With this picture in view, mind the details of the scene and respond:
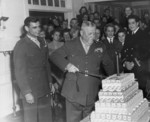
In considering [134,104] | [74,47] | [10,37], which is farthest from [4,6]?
[134,104]

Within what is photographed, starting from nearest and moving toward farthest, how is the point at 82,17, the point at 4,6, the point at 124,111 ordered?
the point at 124,111 → the point at 4,6 → the point at 82,17

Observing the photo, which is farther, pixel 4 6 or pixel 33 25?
pixel 4 6

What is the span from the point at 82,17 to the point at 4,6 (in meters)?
2.30

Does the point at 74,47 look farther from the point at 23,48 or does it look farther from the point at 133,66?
the point at 133,66

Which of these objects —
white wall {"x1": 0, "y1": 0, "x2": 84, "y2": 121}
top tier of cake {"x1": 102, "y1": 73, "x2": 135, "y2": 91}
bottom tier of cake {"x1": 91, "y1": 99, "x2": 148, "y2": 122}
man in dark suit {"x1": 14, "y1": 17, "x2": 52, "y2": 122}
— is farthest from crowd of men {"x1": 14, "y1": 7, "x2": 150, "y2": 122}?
white wall {"x1": 0, "y1": 0, "x2": 84, "y2": 121}

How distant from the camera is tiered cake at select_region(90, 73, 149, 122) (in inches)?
80.3

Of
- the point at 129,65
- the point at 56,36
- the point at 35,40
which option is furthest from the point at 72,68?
the point at 56,36

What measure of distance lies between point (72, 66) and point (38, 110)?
1.01 meters

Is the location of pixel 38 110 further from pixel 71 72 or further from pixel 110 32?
pixel 110 32

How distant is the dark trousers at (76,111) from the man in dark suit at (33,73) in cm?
55

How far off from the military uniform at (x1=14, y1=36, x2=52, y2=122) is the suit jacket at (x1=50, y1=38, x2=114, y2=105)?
1.67 feet

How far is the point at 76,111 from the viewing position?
2.75m

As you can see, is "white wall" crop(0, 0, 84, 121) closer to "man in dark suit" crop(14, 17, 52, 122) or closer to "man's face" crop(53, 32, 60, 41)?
"man's face" crop(53, 32, 60, 41)

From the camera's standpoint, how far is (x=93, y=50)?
2.76 m
